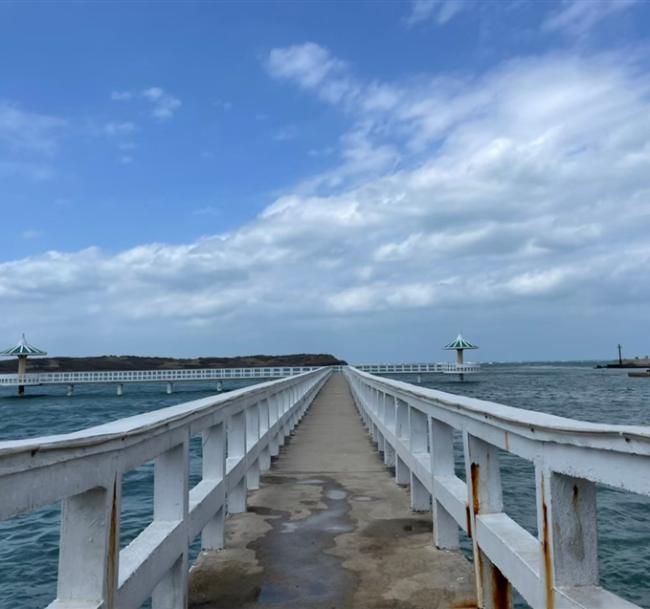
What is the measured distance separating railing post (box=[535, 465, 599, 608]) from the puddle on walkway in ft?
6.11

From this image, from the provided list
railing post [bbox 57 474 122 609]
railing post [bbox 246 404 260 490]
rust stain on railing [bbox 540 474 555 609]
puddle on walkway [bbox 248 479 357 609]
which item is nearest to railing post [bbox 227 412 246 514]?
puddle on walkway [bbox 248 479 357 609]

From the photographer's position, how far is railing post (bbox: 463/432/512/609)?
341 cm

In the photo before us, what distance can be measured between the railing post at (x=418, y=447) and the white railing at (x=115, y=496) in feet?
6.42

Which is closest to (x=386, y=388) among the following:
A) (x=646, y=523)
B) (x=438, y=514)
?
(x=438, y=514)

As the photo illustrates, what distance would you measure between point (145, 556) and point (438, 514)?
2588mm

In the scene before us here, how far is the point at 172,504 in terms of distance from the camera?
3453 millimetres

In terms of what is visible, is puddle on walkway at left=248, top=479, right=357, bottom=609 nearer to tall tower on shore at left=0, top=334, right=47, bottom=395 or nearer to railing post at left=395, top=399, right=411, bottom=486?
railing post at left=395, top=399, right=411, bottom=486

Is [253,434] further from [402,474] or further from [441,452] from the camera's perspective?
[441,452]

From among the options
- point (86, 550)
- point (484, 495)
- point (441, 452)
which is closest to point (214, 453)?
point (441, 452)

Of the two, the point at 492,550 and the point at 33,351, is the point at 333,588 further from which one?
the point at 33,351

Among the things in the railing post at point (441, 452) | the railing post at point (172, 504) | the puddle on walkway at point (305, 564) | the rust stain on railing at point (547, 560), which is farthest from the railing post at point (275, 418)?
the rust stain on railing at point (547, 560)

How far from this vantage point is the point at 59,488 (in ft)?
6.60

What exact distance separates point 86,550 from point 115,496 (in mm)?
236

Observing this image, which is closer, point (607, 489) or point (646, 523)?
point (646, 523)
